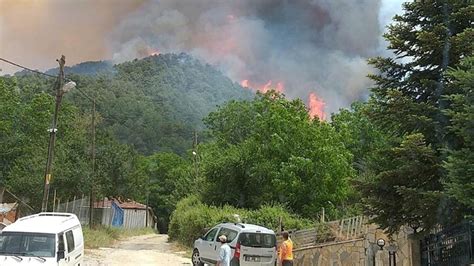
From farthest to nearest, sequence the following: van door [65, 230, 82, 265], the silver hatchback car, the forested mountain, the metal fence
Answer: the forested mountain < the metal fence < the silver hatchback car < van door [65, 230, 82, 265]

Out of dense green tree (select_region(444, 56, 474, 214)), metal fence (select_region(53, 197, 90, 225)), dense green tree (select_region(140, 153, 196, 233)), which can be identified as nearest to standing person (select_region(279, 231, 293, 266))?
dense green tree (select_region(444, 56, 474, 214))

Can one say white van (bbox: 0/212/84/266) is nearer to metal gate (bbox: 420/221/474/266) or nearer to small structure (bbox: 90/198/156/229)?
metal gate (bbox: 420/221/474/266)

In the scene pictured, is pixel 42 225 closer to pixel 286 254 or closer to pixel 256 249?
pixel 256 249

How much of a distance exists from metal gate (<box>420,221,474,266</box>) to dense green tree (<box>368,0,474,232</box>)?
0.35 metres

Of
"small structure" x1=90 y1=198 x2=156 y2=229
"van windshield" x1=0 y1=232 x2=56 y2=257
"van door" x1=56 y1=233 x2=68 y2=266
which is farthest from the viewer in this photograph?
"small structure" x1=90 y1=198 x2=156 y2=229

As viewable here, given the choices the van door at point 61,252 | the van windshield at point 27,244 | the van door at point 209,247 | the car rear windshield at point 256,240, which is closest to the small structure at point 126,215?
the van door at point 209,247

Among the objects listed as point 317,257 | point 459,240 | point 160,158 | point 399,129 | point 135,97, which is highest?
point 135,97

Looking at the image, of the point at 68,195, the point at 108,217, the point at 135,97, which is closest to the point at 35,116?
the point at 108,217

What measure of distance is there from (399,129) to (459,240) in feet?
10.8

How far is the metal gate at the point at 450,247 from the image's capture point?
9703 millimetres

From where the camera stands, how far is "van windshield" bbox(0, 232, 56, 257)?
1252cm

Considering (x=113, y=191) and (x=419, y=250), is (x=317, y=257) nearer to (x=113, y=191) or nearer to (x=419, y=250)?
(x=419, y=250)

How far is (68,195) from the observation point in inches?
1406

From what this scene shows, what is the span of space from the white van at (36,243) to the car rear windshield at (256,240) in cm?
522
